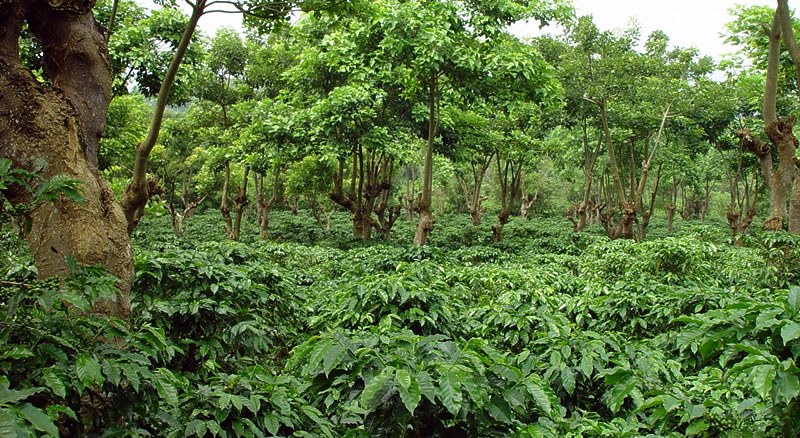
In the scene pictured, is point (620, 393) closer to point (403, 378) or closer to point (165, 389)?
point (403, 378)

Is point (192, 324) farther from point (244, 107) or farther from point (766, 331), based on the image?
point (244, 107)

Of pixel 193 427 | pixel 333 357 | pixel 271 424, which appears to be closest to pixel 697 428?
pixel 333 357

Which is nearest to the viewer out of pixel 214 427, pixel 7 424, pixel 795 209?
pixel 7 424

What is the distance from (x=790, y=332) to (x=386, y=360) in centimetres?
169

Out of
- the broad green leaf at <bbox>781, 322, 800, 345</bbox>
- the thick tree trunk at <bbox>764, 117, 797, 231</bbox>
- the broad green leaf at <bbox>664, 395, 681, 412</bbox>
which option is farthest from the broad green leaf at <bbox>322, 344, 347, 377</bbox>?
the thick tree trunk at <bbox>764, 117, 797, 231</bbox>

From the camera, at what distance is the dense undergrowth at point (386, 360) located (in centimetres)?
197

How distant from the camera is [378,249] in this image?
34.0 feet

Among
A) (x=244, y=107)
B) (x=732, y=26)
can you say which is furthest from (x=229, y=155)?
(x=732, y=26)

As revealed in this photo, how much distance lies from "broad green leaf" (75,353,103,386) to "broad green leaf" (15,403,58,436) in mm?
269

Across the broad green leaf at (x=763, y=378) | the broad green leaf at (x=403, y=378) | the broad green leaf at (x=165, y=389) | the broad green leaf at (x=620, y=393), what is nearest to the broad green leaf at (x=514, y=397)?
the broad green leaf at (x=620, y=393)

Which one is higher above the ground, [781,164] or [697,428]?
[781,164]

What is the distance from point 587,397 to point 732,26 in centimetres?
873

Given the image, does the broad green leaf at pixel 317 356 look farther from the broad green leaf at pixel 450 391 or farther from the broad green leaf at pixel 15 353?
the broad green leaf at pixel 15 353

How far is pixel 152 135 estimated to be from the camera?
3.88 metres
